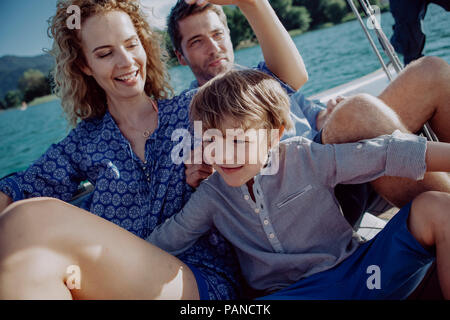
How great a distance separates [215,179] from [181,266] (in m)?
0.31

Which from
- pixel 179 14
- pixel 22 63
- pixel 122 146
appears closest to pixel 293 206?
pixel 122 146

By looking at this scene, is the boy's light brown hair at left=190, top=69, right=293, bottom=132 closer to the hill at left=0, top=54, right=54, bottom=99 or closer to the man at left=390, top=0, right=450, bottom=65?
the hill at left=0, top=54, right=54, bottom=99

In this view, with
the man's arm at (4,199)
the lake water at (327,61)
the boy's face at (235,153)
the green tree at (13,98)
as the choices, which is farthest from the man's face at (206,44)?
the green tree at (13,98)

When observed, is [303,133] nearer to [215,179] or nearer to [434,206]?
[215,179]

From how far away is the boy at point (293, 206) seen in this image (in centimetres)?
95

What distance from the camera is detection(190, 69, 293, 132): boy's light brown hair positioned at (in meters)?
1.09

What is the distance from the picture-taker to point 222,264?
1264 millimetres

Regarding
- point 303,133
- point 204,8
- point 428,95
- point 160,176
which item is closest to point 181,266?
point 160,176

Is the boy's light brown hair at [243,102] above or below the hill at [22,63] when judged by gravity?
below

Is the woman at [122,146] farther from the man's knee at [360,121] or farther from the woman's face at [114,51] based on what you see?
the man's knee at [360,121]

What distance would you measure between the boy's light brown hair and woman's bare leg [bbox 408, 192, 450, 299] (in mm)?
471

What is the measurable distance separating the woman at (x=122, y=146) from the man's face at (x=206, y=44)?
0.31 m

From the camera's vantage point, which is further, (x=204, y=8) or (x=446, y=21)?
(x=446, y=21)

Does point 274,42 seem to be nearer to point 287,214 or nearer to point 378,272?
point 287,214
